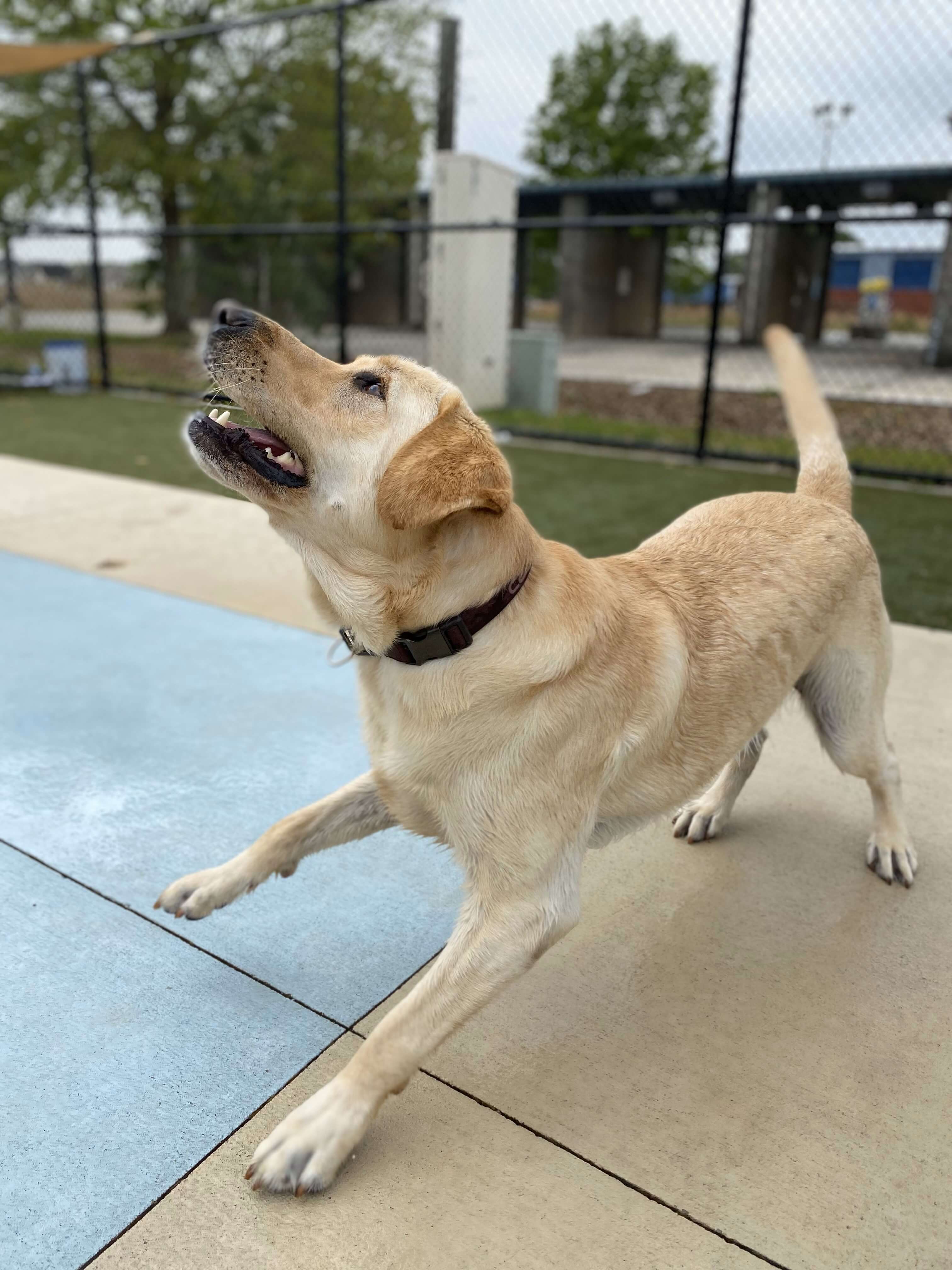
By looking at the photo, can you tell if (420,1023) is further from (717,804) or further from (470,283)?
(470,283)

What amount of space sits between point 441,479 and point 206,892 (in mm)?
1120

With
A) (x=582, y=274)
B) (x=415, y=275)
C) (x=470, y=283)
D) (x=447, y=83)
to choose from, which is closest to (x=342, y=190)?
(x=470, y=283)

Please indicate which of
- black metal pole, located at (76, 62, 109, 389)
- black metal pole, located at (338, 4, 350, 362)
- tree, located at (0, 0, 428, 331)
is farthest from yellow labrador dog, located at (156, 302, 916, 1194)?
tree, located at (0, 0, 428, 331)

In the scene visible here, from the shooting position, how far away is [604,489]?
6797 millimetres

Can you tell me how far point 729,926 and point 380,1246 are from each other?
1172mm

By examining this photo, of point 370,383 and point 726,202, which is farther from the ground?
point 726,202

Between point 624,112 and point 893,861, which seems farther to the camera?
point 624,112

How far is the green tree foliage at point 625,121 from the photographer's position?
13.3 m

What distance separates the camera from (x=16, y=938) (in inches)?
83.7

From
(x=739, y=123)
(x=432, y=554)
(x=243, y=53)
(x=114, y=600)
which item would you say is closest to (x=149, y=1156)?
(x=432, y=554)

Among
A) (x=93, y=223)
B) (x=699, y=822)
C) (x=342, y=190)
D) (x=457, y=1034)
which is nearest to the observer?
(x=457, y=1034)

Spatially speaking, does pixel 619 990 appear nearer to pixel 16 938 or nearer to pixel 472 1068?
pixel 472 1068

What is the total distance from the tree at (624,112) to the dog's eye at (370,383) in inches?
340

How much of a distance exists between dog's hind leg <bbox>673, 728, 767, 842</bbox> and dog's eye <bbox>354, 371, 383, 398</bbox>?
1493 mm
